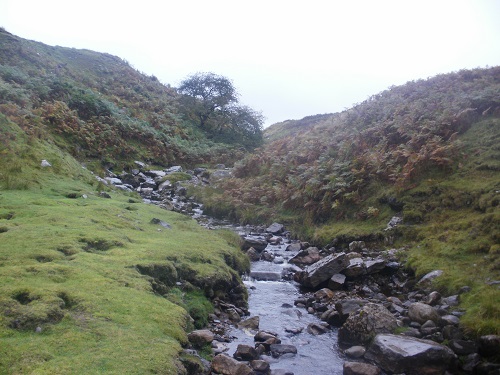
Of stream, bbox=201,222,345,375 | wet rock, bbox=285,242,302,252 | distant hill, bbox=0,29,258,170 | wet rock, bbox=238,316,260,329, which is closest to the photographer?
stream, bbox=201,222,345,375

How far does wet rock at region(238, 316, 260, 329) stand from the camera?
8945mm

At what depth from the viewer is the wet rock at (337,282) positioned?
11.6m

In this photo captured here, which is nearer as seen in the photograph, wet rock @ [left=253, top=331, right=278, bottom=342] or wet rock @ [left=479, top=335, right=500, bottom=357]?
wet rock @ [left=479, top=335, right=500, bottom=357]

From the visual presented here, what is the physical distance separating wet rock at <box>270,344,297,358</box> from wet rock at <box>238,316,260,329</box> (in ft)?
3.04

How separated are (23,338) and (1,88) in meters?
22.6

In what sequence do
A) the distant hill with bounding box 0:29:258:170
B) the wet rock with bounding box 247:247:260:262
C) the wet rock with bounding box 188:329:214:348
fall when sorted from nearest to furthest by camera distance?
the wet rock with bounding box 188:329:214:348, the wet rock with bounding box 247:247:260:262, the distant hill with bounding box 0:29:258:170

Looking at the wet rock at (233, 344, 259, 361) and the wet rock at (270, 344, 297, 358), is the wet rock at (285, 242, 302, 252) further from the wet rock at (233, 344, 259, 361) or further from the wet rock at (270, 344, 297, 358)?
the wet rock at (233, 344, 259, 361)

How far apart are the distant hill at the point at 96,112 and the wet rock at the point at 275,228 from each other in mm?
12324

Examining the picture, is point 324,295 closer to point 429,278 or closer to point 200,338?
point 429,278

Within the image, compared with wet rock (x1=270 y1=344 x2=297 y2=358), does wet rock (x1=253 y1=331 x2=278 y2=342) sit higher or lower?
higher

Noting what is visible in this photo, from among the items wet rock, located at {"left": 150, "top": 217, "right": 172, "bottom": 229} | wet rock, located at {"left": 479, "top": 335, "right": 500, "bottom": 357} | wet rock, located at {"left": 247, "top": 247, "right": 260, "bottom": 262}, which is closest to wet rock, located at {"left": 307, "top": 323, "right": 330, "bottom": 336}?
wet rock, located at {"left": 479, "top": 335, "right": 500, "bottom": 357}

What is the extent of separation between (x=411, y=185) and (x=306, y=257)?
5.29 metres

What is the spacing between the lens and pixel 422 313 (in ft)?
29.3

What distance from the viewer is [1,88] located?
23.2 m
